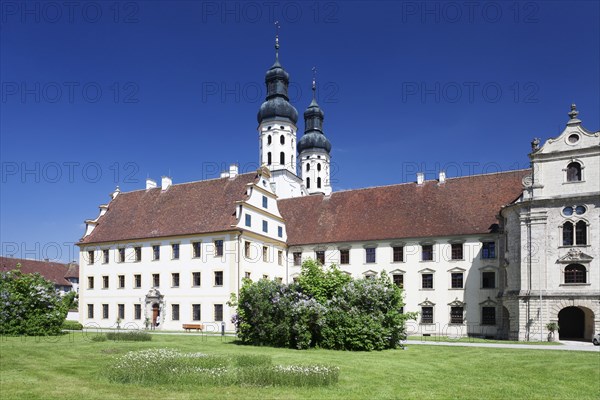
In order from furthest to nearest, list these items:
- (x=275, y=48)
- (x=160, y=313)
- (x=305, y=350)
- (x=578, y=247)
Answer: (x=275, y=48) → (x=160, y=313) → (x=578, y=247) → (x=305, y=350)

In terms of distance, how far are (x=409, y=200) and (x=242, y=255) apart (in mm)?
15206

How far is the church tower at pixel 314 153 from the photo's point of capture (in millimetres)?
80887

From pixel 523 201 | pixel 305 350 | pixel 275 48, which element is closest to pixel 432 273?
pixel 523 201

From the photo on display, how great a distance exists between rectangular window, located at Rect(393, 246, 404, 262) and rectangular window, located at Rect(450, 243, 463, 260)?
3996 mm

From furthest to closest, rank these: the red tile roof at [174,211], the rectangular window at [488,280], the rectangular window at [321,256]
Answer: the rectangular window at [321,256], the red tile roof at [174,211], the rectangular window at [488,280]

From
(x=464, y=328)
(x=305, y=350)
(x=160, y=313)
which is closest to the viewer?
(x=305, y=350)

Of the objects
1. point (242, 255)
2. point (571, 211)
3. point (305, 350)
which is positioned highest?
point (571, 211)

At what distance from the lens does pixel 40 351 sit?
2117 centimetres

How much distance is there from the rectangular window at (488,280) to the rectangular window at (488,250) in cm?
127

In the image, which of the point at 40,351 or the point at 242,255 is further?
the point at 242,255

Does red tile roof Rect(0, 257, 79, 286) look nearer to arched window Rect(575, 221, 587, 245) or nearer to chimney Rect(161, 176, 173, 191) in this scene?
chimney Rect(161, 176, 173, 191)

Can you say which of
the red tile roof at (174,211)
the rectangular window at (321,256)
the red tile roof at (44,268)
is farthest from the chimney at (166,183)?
the red tile roof at (44,268)

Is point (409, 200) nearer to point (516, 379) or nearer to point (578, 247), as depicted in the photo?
point (578, 247)

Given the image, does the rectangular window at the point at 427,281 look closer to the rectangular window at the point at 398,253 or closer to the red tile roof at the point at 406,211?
the rectangular window at the point at 398,253
